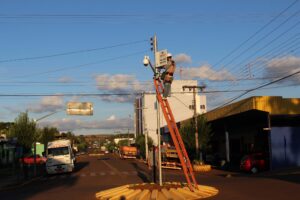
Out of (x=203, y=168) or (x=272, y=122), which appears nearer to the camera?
(x=272, y=122)

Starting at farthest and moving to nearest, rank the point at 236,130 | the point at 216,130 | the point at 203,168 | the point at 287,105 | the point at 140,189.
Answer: the point at 216,130 → the point at 236,130 → the point at 203,168 → the point at 287,105 → the point at 140,189

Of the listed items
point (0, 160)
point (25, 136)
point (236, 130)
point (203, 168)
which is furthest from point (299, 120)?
point (0, 160)

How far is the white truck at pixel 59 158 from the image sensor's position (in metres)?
40.3

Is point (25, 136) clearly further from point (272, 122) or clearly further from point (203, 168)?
point (272, 122)

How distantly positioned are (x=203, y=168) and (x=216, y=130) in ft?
63.1

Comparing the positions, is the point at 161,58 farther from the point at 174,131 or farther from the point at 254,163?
the point at 254,163

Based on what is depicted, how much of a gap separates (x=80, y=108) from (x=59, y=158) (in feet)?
21.8

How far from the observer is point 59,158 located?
133 feet

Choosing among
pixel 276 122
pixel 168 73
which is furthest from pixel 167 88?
pixel 276 122

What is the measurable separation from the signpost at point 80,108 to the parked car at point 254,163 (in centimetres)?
1721

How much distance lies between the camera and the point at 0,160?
202 feet

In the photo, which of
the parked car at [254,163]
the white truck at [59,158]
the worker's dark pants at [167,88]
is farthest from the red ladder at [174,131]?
the white truck at [59,158]

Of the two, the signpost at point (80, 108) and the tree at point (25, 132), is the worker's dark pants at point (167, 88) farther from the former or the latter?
the tree at point (25, 132)

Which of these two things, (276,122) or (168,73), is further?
(276,122)
